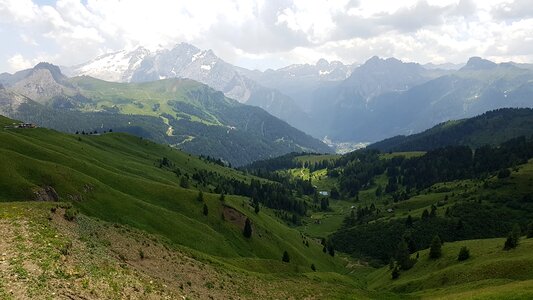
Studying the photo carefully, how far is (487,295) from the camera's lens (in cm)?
5475

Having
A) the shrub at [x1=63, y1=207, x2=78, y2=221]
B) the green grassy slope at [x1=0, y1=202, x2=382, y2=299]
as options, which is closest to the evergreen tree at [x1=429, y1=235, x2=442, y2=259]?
the green grassy slope at [x1=0, y1=202, x2=382, y2=299]

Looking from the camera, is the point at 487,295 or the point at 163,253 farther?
the point at 163,253

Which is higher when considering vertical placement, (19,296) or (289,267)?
(19,296)

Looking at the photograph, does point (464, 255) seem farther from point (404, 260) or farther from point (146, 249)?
point (146, 249)

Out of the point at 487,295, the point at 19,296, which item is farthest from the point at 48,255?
the point at 487,295

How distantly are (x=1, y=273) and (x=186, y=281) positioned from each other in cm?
2209

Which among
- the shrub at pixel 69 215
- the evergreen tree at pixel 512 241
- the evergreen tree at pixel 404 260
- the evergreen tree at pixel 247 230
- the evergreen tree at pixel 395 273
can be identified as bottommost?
the evergreen tree at pixel 395 273

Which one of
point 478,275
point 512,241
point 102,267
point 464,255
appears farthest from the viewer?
point 464,255

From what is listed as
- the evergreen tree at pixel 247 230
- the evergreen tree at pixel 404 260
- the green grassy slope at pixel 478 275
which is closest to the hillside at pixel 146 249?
A: the green grassy slope at pixel 478 275

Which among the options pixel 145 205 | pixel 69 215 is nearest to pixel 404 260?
pixel 145 205

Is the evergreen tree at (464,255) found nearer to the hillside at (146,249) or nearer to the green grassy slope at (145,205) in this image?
the hillside at (146,249)

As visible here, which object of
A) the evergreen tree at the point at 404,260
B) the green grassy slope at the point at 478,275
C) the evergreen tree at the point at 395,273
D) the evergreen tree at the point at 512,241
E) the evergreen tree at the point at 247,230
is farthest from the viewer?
the evergreen tree at the point at 247,230

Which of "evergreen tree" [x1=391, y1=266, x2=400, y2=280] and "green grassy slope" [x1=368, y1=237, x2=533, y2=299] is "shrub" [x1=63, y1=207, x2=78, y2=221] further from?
"evergreen tree" [x1=391, y1=266, x2=400, y2=280]

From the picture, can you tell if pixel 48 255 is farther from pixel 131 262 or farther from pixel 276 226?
pixel 276 226
